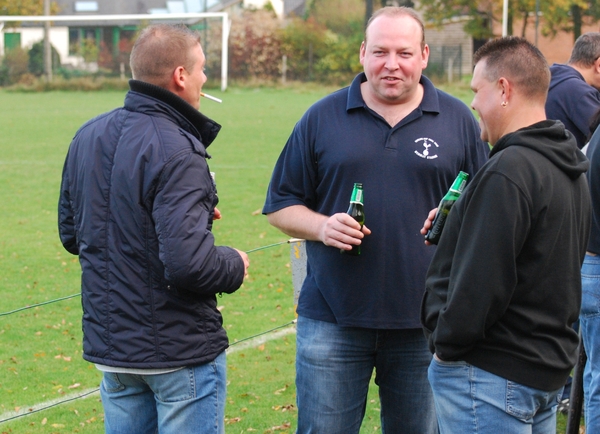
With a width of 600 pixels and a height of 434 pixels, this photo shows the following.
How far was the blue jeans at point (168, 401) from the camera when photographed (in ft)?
10.6

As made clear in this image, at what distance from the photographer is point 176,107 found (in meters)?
3.30

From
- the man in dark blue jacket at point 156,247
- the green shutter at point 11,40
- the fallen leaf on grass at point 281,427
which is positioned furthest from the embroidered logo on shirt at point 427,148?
the green shutter at point 11,40

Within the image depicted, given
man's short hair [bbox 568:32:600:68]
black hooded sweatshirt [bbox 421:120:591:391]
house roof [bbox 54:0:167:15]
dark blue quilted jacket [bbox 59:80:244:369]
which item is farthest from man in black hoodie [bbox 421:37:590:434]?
house roof [bbox 54:0:167:15]

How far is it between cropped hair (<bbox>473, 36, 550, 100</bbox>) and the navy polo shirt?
822 mm

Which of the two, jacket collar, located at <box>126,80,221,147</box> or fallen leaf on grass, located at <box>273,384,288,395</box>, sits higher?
jacket collar, located at <box>126,80,221,147</box>

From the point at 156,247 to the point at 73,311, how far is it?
220 inches

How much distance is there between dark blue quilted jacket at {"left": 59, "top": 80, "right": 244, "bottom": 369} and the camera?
3.08 metres

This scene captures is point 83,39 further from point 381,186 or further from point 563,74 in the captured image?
point 381,186

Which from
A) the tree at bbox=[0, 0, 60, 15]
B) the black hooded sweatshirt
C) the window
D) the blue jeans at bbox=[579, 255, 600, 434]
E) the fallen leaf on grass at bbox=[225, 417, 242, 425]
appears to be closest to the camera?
the black hooded sweatshirt

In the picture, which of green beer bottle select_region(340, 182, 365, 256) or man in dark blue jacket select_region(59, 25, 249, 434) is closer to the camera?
man in dark blue jacket select_region(59, 25, 249, 434)

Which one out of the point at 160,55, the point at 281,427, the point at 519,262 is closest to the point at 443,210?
the point at 519,262

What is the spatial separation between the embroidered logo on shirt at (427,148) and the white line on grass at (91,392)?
3088mm

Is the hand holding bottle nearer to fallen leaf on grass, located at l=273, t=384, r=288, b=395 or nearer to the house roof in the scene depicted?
fallen leaf on grass, located at l=273, t=384, r=288, b=395

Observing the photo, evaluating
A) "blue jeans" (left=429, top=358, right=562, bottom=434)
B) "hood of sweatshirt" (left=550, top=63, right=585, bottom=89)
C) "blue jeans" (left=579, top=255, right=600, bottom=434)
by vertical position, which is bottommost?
"blue jeans" (left=579, top=255, right=600, bottom=434)
